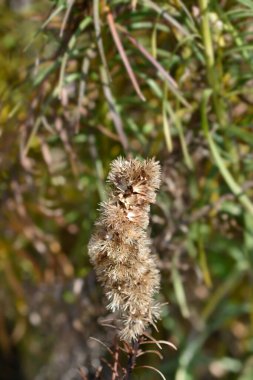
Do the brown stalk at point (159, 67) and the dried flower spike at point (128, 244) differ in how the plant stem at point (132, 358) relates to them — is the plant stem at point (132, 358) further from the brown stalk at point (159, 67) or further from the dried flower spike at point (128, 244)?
the brown stalk at point (159, 67)

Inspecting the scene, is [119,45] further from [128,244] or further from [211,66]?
[128,244]

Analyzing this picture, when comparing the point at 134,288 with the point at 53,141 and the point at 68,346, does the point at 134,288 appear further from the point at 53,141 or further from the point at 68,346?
the point at 68,346

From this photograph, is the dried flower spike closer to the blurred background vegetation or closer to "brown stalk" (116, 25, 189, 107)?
the blurred background vegetation

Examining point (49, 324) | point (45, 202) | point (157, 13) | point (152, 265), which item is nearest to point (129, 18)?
point (157, 13)

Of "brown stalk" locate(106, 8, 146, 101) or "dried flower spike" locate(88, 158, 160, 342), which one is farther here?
"brown stalk" locate(106, 8, 146, 101)

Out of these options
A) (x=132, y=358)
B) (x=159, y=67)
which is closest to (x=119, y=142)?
(x=159, y=67)

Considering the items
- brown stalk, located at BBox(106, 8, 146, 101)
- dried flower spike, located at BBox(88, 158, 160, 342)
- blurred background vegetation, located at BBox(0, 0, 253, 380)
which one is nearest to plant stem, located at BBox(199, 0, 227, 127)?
blurred background vegetation, located at BBox(0, 0, 253, 380)
